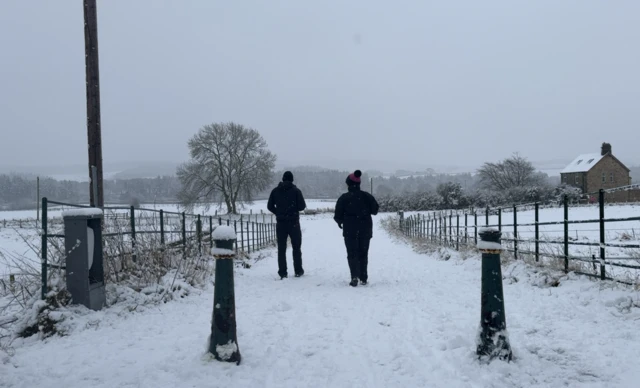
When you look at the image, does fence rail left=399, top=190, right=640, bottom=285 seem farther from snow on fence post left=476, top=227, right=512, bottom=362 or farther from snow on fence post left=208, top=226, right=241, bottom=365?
snow on fence post left=208, top=226, right=241, bottom=365

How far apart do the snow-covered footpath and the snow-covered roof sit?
215ft

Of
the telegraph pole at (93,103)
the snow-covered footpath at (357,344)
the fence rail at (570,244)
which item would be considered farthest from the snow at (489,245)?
the telegraph pole at (93,103)

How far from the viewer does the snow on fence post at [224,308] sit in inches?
126

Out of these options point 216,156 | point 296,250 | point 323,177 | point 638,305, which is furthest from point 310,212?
point 323,177

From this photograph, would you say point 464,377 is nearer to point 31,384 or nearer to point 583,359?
point 583,359

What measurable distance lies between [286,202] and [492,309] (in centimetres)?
496

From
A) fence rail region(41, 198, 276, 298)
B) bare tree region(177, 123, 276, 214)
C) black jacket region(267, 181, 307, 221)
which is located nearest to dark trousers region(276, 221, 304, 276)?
→ black jacket region(267, 181, 307, 221)

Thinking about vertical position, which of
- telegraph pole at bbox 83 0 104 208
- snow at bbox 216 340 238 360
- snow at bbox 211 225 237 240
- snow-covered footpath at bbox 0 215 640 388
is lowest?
snow-covered footpath at bbox 0 215 640 388

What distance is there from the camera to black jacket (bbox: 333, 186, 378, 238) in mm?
7156

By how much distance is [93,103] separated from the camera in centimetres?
721

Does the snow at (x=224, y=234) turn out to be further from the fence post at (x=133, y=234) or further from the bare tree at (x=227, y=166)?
the bare tree at (x=227, y=166)

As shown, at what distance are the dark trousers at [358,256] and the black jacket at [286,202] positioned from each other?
3.94 feet

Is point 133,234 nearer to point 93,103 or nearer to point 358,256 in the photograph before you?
point 93,103

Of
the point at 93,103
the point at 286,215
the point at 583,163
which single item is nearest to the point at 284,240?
the point at 286,215
